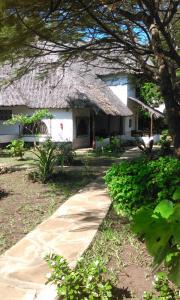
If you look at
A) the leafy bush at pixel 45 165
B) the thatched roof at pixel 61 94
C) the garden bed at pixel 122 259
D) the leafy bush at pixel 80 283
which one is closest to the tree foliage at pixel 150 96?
the thatched roof at pixel 61 94

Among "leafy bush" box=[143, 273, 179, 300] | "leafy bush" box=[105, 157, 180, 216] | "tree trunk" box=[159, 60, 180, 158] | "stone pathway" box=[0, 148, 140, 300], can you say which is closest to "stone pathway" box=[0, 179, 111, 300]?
"stone pathway" box=[0, 148, 140, 300]

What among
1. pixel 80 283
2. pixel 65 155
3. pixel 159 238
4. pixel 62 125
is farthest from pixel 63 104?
pixel 159 238

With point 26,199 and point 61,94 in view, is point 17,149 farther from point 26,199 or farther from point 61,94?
point 26,199

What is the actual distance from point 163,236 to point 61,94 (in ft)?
77.8

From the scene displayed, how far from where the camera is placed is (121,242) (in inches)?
236

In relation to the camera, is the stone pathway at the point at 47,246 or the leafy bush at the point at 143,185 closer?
the stone pathway at the point at 47,246

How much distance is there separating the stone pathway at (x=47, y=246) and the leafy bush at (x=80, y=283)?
26 centimetres

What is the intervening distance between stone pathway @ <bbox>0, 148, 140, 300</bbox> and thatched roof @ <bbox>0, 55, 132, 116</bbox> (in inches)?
609

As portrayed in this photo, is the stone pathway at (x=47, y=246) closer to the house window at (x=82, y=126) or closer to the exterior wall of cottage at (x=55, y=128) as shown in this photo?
the exterior wall of cottage at (x=55, y=128)

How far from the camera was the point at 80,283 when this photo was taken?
397 centimetres

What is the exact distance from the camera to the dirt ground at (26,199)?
6.75 m

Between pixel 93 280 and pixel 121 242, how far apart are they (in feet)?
6.80

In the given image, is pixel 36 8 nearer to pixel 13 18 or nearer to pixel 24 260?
pixel 13 18

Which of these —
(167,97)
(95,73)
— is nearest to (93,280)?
(167,97)
